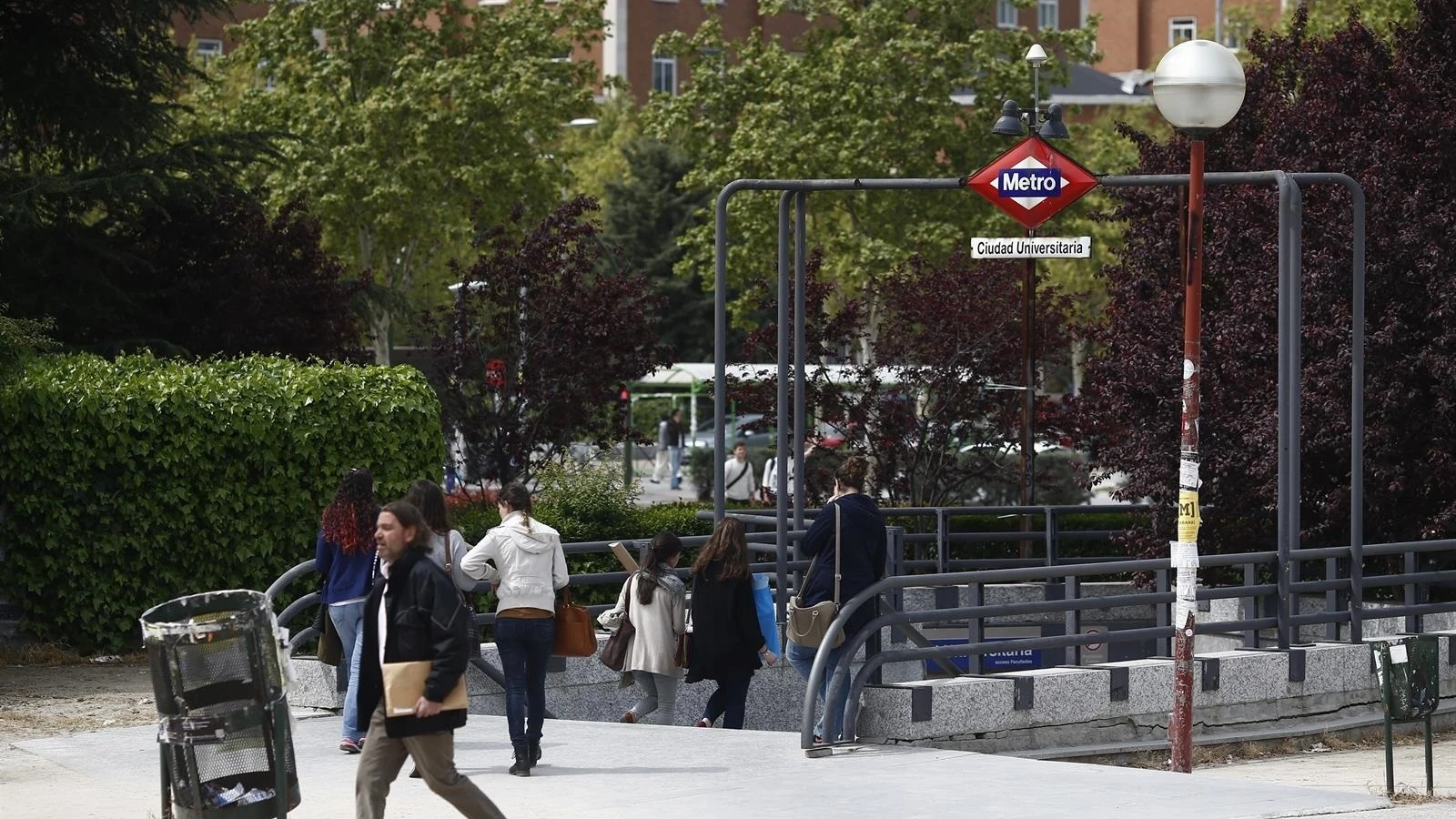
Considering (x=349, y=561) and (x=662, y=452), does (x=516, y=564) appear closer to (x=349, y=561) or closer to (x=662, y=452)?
(x=349, y=561)

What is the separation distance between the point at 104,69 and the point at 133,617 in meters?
7.96

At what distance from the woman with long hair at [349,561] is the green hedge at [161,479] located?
4458 millimetres

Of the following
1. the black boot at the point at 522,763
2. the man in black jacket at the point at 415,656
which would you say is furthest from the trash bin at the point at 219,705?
the black boot at the point at 522,763

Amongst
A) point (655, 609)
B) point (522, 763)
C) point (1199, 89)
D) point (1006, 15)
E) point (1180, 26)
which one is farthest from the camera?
point (1180, 26)

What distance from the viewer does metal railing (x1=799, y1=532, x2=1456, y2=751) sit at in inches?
468

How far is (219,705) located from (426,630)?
33.5 inches

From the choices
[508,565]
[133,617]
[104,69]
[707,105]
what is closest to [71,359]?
[133,617]

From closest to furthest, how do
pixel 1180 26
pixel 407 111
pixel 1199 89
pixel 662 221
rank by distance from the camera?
1. pixel 1199 89
2. pixel 407 111
3. pixel 662 221
4. pixel 1180 26

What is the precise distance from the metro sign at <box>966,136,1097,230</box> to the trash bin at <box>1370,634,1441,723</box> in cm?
417

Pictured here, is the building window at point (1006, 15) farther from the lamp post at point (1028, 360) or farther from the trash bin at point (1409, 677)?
the trash bin at point (1409, 677)

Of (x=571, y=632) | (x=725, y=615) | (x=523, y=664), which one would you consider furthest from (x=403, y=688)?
(x=725, y=615)

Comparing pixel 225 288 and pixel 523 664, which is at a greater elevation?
pixel 225 288

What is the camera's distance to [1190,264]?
39.0 ft

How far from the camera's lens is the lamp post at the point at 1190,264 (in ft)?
38.4
